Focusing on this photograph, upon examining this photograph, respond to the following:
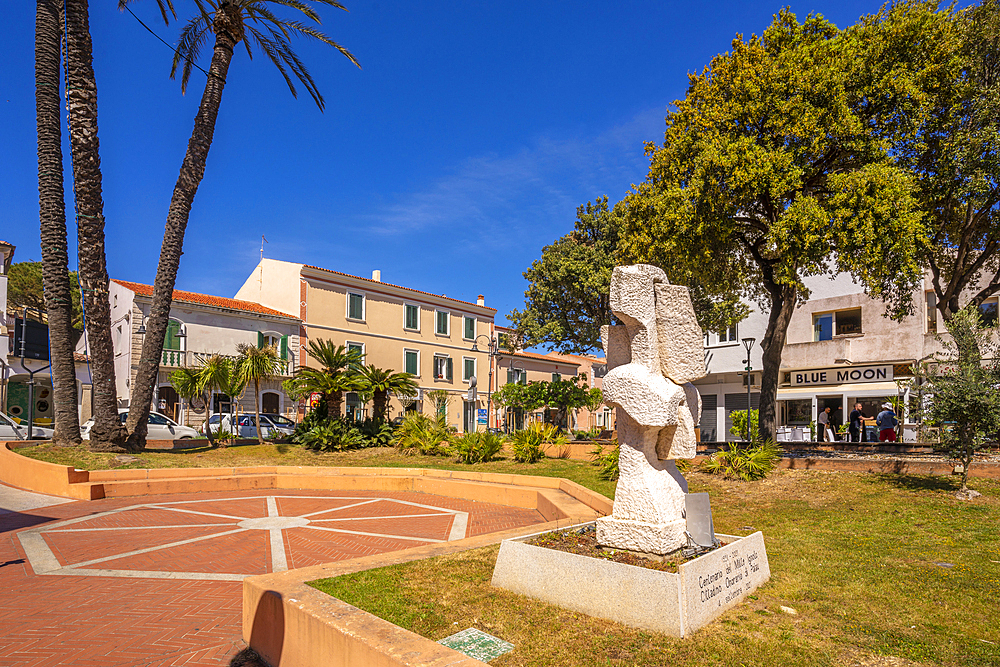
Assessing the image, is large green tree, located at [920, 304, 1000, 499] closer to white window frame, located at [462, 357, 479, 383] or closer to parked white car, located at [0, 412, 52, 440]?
parked white car, located at [0, 412, 52, 440]

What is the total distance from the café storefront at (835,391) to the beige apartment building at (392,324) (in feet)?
51.2

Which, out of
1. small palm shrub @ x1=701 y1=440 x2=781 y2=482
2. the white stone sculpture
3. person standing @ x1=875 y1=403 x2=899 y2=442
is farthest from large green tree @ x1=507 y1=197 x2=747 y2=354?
the white stone sculpture

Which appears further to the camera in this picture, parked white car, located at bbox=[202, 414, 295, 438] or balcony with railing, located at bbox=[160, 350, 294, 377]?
balcony with railing, located at bbox=[160, 350, 294, 377]

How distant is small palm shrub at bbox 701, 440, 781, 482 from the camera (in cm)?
1246

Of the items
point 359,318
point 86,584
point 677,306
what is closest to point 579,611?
point 677,306

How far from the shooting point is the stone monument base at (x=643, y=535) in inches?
201

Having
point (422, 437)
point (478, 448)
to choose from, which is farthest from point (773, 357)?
point (422, 437)

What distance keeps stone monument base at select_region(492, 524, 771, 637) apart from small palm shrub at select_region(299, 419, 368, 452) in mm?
13817

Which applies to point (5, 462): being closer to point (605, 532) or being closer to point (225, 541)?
point (225, 541)

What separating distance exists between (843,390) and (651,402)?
23.9 m

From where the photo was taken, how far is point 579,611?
4.63 meters

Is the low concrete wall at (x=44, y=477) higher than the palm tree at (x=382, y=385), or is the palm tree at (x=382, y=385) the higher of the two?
the palm tree at (x=382, y=385)

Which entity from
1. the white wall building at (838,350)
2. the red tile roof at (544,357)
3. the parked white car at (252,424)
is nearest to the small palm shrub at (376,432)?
the parked white car at (252,424)

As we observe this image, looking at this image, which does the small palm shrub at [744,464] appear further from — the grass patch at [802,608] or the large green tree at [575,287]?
the large green tree at [575,287]
